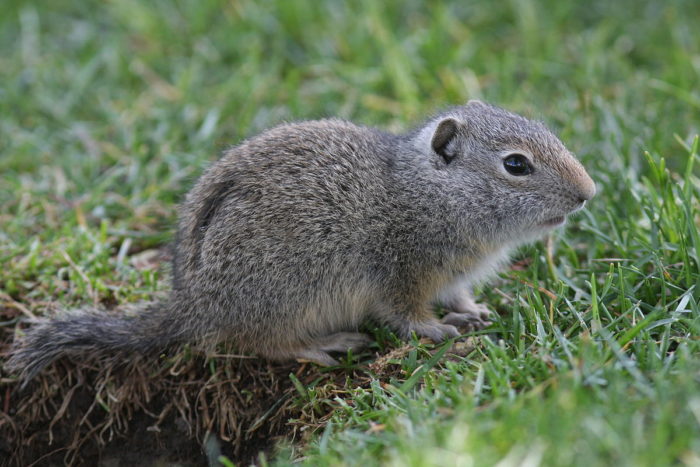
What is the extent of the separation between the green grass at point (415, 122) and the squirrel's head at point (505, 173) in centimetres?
46

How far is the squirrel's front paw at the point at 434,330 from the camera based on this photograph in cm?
487

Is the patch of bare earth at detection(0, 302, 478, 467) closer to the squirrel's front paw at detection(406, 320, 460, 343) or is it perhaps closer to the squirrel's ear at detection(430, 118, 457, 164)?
the squirrel's front paw at detection(406, 320, 460, 343)

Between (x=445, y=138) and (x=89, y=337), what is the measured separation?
259 cm

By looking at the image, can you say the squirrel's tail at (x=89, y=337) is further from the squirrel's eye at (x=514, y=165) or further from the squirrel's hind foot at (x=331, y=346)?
the squirrel's eye at (x=514, y=165)

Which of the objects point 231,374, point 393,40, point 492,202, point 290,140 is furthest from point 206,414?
point 393,40

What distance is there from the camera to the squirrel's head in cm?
477

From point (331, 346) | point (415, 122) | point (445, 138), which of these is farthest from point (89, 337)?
point (415, 122)

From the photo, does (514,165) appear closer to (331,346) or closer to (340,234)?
(340,234)

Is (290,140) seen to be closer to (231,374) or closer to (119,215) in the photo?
(231,374)

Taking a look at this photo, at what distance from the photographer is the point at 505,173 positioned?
485 centimetres

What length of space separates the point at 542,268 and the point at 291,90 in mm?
3450

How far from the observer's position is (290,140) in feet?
16.6

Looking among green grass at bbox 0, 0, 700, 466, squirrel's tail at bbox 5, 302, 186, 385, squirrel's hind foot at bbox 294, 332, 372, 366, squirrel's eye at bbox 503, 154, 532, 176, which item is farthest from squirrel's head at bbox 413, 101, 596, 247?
squirrel's tail at bbox 5, 302, 186, 385

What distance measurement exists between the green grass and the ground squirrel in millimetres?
430
